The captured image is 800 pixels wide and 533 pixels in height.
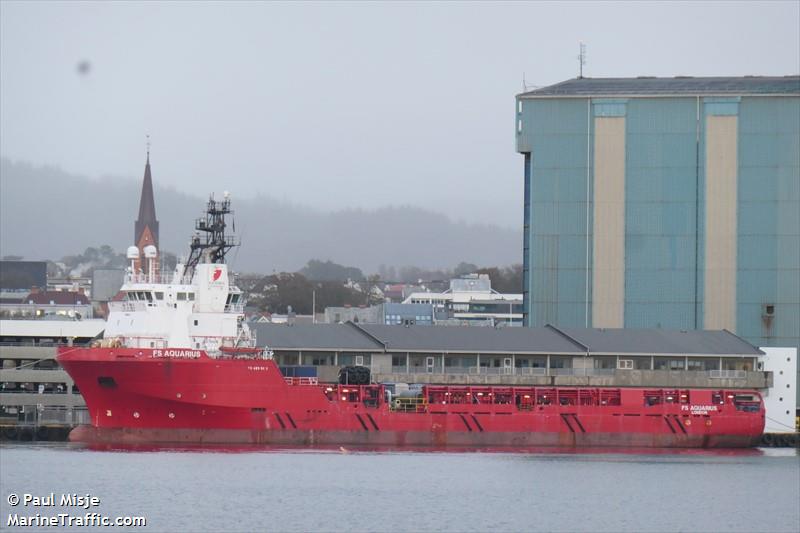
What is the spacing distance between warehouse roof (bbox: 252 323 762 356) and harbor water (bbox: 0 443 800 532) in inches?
355

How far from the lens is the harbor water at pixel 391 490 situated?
4256 cm

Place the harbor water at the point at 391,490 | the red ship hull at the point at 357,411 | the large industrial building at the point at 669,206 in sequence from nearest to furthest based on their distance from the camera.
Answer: the harbor water at the point at 391,490 → the red ship hull at the point at 357,411 → the large industrial building at the point at 669,206

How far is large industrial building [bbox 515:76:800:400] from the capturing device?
253ft

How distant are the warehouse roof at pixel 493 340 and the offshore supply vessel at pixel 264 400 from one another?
2.61 m

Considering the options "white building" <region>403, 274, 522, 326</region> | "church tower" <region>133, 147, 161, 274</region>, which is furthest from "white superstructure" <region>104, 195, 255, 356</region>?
"church tower" <region>133, 147, 161, 274</region>

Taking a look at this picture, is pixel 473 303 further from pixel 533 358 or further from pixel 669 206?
pixel 533 358

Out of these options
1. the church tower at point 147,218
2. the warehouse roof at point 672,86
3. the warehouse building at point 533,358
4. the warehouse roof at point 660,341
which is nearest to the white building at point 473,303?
the church tower at point 147,218

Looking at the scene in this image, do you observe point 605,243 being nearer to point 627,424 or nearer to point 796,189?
point 796,189

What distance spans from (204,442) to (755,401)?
22821mm

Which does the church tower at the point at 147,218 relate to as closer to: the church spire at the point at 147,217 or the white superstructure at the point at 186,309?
the church spire at the point at 147,217

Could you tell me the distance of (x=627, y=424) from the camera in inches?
2516

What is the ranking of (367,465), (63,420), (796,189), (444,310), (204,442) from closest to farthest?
(367,465)
(204,442)
(63,420)
(796,189)
(444,310)

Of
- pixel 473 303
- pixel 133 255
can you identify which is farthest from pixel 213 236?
pixel 473 303

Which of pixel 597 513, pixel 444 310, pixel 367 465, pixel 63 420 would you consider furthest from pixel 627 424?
pixel 444 310
